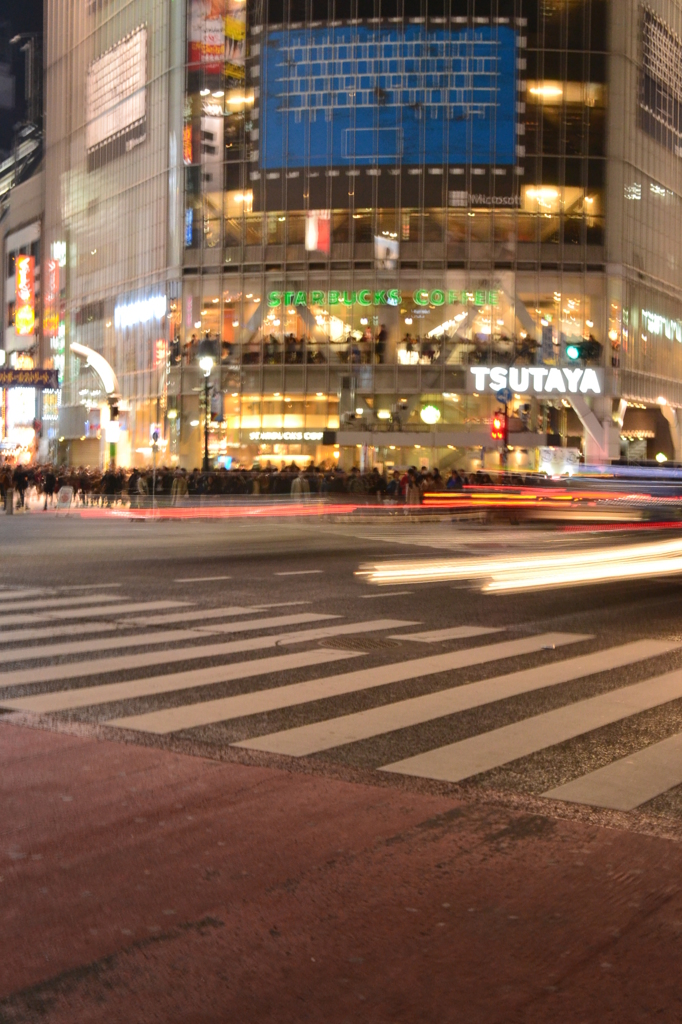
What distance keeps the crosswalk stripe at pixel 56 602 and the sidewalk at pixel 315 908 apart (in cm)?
772

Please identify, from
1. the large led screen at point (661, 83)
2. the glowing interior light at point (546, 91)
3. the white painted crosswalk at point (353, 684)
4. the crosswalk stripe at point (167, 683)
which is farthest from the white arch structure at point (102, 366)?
the crosswalk stripe at point (167, 683)

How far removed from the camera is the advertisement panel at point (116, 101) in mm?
73000

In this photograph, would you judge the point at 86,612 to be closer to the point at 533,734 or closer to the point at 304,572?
the point at 304,572

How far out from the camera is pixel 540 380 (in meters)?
62.0

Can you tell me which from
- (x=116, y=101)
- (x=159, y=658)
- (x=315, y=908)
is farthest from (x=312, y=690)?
(x=116, y=101)

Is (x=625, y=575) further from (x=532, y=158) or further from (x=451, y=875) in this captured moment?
(x=532, y=158)

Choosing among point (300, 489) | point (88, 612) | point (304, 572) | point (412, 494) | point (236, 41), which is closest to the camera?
point (88, 612)

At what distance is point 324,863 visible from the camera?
532 centimetres

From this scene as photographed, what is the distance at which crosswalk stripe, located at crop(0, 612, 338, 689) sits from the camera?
383 inches

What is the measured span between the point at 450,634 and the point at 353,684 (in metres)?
3.23

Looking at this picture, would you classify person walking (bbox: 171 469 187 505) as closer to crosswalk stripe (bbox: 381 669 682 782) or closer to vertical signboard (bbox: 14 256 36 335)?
crosswalk stripe (bbox: 381 669 682 782)

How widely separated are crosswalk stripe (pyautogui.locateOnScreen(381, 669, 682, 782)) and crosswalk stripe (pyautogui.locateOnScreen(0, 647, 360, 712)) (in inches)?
91.2

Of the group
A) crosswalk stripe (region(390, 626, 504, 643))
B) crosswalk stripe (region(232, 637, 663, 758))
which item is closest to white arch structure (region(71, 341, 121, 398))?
crosswalk stripe (region(390, 626, 504, 643))

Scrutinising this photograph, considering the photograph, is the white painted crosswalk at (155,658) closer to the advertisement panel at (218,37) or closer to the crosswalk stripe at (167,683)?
the crosswalk stripe at (167,683)
